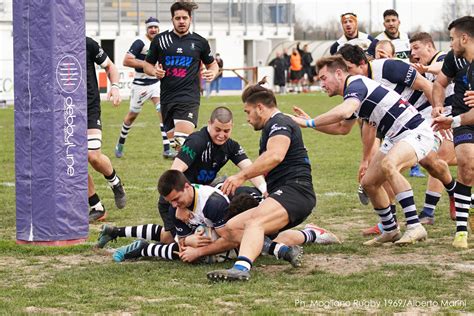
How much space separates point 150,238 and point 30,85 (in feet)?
5.77

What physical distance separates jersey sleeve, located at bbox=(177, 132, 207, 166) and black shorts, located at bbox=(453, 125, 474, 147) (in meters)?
2.39

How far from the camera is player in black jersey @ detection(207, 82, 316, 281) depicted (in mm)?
7695

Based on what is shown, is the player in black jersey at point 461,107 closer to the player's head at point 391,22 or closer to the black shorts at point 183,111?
the black shorts at point 183,111

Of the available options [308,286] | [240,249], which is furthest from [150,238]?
[308,286]

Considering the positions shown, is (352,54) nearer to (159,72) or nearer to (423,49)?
(423,49)

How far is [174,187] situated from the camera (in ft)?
25.5

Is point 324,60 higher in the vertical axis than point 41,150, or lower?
higher

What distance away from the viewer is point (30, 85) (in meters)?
8.90

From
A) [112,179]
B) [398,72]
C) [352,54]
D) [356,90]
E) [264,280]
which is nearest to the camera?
[264,280]

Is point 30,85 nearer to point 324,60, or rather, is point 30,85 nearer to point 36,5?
point 36,5

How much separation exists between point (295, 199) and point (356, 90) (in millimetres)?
1289

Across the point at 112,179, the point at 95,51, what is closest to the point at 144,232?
the point at 112,179

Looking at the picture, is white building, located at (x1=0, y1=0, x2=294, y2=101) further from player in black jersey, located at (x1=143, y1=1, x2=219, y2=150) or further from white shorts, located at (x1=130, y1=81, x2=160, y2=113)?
player in black jersey, located at (x1=143, y1=1, x2=219, y2=150)

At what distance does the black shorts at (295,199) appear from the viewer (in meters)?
7.96
